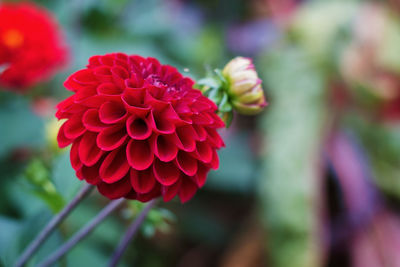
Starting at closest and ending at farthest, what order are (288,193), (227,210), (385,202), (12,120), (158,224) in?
1. (158,224)
2. (12,120)
3. (288,193)
4. (385,202)
5. (227,210)

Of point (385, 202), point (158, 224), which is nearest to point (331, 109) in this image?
point (385, 202)

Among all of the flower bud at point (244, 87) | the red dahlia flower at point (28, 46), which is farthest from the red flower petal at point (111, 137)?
the red dahlia flower at point (28, 46)

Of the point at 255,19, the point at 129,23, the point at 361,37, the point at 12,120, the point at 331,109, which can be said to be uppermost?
the point at 255,19

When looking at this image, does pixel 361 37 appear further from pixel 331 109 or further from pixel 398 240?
pixel 398 240

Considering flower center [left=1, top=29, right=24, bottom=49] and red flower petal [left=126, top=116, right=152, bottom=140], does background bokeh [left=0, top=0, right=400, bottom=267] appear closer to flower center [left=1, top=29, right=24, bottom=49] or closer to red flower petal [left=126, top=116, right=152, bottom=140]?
flower center [left=1, top=29, right=24, bottom=49]

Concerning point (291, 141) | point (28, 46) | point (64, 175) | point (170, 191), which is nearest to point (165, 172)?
point (170, 191)

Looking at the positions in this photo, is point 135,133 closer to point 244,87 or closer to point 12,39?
point 244,87
